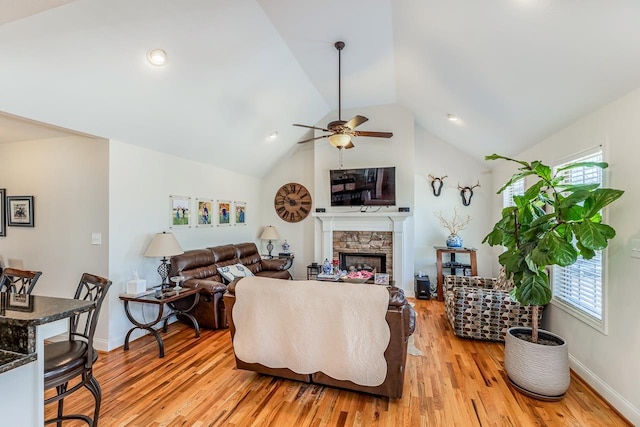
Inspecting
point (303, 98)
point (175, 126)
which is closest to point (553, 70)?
point (303, 98)

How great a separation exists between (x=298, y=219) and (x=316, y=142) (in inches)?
69.4

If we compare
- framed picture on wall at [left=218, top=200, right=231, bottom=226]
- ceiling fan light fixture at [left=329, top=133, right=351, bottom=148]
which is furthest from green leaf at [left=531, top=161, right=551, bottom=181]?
framed picture on wall at [left=218, top=200, right=231, bottom=226]

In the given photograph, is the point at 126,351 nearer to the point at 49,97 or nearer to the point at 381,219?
the point at 49,97

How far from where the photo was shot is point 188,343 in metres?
3.61

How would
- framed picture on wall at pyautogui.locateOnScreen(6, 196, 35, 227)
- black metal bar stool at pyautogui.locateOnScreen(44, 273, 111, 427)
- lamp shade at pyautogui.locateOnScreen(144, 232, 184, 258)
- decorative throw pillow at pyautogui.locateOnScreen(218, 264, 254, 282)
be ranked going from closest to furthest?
black metal bar stool at pyautogui.locateOnScreen(44, 273, 111, 427)
lamp shade at pyautogui.locateOnScreen(144, 232, 184, 258)
framed picture on wall at pyautogui.locateOnScreen(6, 196, 35, 227)
decorative throw pillow at pyautogui.locateOnScreen(218, 264, 254, 282)

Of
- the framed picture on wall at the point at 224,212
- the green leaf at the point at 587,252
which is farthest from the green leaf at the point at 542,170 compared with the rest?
the framed picture on wall at the point at 224,212

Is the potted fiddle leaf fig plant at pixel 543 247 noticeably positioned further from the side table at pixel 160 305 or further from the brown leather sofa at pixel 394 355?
the side table at pixel 160 305

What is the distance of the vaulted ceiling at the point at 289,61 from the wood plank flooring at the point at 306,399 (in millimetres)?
2514

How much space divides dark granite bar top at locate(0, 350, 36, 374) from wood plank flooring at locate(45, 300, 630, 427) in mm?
1329

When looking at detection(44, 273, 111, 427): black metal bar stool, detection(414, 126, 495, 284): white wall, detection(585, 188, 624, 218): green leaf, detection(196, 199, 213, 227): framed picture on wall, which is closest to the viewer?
detection(44, 273, 111, 427): black metal bar stool

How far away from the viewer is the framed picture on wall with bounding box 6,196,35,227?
3.81 meters

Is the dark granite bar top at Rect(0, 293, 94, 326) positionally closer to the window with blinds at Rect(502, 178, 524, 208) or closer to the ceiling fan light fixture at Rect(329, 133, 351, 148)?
the ceiling fan light fixture at Rect(329, 133, 351, 148)

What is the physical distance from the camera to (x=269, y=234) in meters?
6.61

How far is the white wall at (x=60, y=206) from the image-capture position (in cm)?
348
